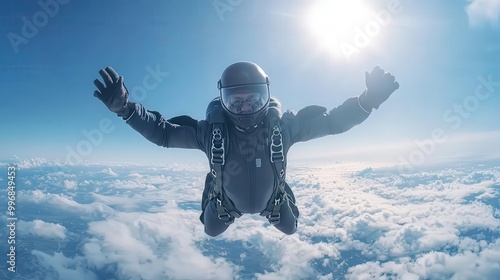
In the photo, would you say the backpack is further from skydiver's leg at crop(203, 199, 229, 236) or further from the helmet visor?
skydiver's leg at crop(203, 199, 229, 236)

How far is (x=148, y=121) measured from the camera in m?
3.28

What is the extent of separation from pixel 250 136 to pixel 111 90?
1.63 m

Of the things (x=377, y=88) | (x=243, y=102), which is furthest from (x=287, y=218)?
(x=377, y=88)

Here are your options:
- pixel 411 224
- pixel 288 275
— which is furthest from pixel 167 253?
pixel 411 224

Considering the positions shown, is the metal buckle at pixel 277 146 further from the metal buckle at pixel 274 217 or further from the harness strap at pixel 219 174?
the metal buckle at pixel 274 217

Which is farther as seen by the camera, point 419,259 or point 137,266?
point 419,259

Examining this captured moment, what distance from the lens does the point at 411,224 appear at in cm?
15675

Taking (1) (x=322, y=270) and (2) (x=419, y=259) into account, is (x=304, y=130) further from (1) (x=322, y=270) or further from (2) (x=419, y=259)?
(2) (x=419, y=259)

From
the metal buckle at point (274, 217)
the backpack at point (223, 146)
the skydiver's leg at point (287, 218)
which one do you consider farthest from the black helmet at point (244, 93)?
the skydiver's leg at point (287, 218)

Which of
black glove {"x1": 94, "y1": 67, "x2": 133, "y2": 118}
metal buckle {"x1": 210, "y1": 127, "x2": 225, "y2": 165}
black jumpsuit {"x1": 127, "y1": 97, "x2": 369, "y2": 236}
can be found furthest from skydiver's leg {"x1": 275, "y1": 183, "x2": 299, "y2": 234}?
black glove {"x1": 94, "y1": 67, "x2": 133, "y2": 118}

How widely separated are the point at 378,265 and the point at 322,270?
29962mm

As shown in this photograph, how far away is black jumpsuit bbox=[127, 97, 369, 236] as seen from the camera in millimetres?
3357

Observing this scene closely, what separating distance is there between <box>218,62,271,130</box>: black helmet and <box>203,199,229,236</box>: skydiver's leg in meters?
1.50

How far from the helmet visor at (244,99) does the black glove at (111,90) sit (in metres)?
1.12
